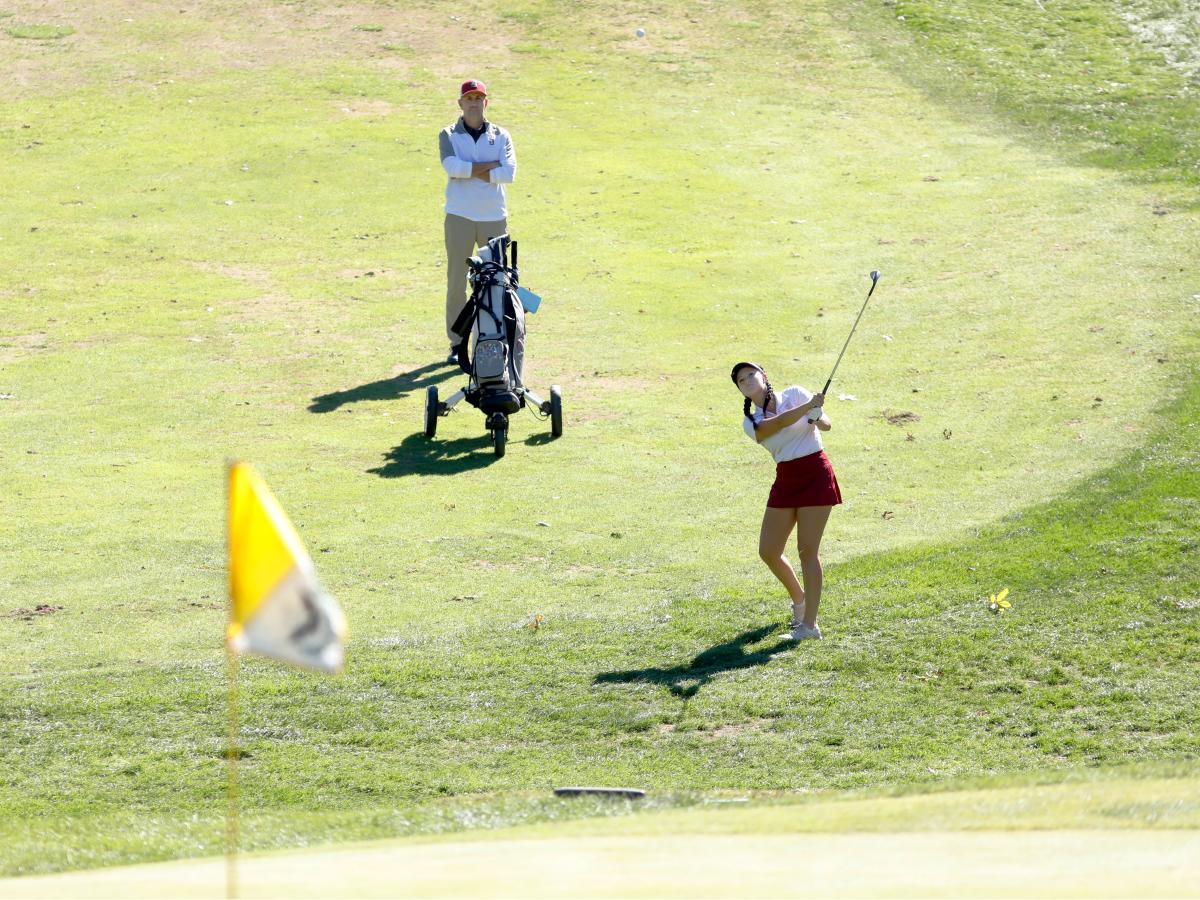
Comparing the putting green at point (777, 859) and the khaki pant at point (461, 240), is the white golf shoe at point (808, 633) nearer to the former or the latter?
the putting green at point (777, 859)

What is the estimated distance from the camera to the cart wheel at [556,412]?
1538 centimetres

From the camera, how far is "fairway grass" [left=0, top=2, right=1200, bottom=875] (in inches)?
368

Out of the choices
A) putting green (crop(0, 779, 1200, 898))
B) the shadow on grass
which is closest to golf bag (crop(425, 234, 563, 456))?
the shadow on grass

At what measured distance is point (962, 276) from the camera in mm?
20578

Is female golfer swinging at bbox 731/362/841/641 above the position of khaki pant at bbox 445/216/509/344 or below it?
above

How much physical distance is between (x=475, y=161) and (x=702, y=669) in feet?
25.5

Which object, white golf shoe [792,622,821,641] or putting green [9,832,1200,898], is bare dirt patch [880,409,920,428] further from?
putting green [9,832,1200,898]

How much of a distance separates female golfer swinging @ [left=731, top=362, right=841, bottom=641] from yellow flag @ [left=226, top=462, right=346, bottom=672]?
5.73 metres

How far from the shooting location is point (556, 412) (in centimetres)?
1544

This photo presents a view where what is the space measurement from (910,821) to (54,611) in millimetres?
6931

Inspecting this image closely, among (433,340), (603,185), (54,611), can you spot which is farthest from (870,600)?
(603,185)

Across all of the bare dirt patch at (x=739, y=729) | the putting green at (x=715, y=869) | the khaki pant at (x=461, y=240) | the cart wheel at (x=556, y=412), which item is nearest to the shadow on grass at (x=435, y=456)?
the cart wheel at (x=556, y=412)

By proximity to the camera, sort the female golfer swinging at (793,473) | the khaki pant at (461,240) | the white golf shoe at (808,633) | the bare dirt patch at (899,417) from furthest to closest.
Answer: the khaki pant at (461,240)
the bare dirt patch at (899,417)
the white golf shoe at (808,633)
the female golfer swinging at (793,473)

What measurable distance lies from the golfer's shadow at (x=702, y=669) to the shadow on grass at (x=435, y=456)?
4.63 metres
